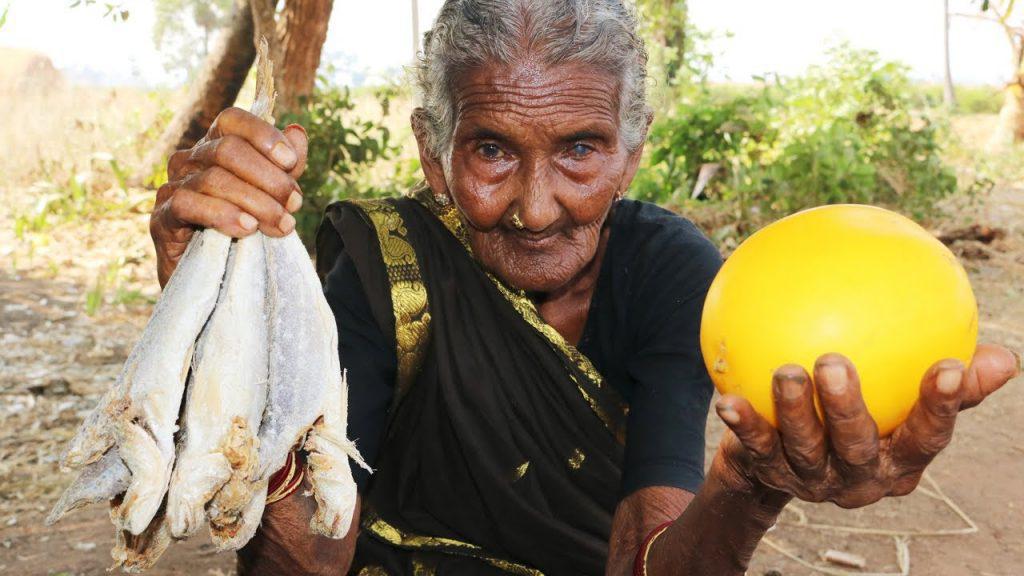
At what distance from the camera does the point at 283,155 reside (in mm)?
1537

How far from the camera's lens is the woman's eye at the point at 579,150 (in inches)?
85.5

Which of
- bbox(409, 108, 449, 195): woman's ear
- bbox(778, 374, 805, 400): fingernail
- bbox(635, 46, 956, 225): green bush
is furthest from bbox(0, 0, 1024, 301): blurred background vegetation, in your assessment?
bbox(778, 374, 805, 400): fingernail

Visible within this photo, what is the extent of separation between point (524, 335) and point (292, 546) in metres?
0.80

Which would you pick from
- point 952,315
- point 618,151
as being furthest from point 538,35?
point 952,315

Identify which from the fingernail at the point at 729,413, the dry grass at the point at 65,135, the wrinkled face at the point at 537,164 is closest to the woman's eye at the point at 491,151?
the wrinkled face at the point at 537,164

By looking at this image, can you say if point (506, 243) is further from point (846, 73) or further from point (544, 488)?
point (846, 73)

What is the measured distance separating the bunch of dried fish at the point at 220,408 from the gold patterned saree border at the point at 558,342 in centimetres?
75

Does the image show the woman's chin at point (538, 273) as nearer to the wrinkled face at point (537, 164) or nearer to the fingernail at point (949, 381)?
the wrinkled face at point (537, 164)

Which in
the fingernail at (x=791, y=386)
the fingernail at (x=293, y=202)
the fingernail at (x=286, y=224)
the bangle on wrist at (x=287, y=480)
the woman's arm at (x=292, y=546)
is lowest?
the woman's arm at (x=292, y=546)

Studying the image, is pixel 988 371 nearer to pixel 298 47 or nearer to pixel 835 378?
pixel 835 378

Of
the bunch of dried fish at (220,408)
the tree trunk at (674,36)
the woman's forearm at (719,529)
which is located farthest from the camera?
the tree trunk at (674,36)

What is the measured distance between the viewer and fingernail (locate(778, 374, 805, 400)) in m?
1.30

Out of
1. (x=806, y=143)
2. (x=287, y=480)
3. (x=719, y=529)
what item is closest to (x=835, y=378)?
(x=719, y=529)

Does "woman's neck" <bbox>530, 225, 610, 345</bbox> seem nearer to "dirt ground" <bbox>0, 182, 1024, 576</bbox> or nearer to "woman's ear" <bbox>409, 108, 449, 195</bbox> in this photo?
"woman's ear" <bbox>409, 108, 449, 195</bbox>
